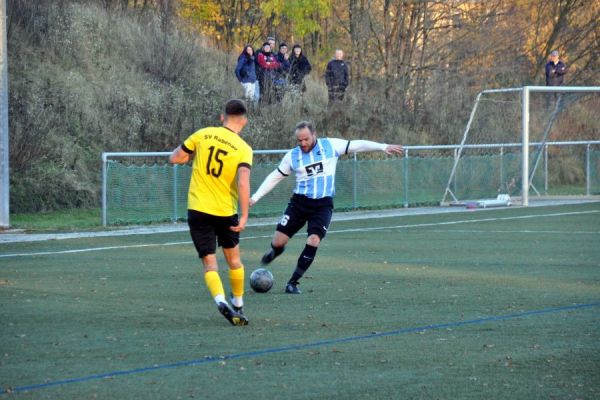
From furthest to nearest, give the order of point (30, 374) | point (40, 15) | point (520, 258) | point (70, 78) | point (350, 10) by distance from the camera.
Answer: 1. point (350, 10)
2. point (40, 15)
3. point (70, 78)
4. point (520, 258)
5. point (30, 374)

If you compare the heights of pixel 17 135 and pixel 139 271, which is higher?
pixel 17 135

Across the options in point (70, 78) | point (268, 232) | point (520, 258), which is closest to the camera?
point (520, 258)

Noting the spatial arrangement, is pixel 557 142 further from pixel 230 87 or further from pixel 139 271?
pixel 139 271

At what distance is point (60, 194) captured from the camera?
2631 cm

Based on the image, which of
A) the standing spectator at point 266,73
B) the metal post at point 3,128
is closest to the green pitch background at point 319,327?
the metal post at point 3,128

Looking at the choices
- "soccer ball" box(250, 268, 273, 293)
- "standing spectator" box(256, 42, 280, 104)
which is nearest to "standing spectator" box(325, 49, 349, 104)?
"standing spectator" box(256, 42, 280, 104)

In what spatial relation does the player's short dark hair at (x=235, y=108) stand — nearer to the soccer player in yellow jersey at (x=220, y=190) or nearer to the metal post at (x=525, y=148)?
the soccer player in yellow jersey at (x=220, y=190)

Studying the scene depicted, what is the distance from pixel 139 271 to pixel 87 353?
20.6ft

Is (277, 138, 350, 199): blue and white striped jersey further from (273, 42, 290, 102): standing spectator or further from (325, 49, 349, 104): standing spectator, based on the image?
(273, 42, 290, 102): standing spectator

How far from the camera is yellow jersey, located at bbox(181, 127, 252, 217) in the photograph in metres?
10.3

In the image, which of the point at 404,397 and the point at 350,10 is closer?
the point at 404,397

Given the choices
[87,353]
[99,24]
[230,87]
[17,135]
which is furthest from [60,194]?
[87,353]

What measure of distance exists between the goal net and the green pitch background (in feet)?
36.8

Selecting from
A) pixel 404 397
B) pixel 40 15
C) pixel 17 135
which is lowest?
pixel 404 397
